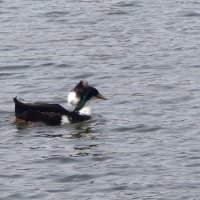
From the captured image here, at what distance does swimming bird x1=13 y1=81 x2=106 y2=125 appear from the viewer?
66.3ft

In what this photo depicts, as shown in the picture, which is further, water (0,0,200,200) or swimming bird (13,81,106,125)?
swimming bird (13,81,106,125)

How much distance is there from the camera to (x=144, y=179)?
16.8 meters

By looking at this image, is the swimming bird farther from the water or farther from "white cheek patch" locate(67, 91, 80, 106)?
the water

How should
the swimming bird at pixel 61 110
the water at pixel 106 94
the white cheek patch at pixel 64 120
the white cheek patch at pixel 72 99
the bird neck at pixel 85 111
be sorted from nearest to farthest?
the water at pixel 106 94
the swimming bird at pixel 61 110
the white cheek patch at pixel 64 120
the bird neck at pixel 85 111
the white cheek patch at pixel 72 99

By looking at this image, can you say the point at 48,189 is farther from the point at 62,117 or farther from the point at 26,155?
the point at 62,117

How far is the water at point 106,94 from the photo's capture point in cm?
1681

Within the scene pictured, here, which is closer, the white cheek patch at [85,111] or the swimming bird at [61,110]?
the swimming bird at [61,110]

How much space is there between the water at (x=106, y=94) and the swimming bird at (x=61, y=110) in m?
0.18

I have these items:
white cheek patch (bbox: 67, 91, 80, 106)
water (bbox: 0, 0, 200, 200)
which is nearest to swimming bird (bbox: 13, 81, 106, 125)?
white cheek patch (bbox: 67, 91, 80, 106)

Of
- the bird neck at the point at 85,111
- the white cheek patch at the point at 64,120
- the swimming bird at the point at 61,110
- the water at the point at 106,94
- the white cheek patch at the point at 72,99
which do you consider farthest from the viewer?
the white cheek patch at the point at 72,99

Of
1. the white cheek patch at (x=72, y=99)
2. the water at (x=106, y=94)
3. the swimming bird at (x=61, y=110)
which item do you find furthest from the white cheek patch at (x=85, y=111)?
the white cheek patch at (x=72, y=99)

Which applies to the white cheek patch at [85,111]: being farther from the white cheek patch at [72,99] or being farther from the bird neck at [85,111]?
the white cheek patch at [72,99]

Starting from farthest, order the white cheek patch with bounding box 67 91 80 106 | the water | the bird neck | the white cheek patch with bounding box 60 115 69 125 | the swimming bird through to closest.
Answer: the white cheek patch with bounding box 67 91 80 106
the bird neck
the white cheek patch with bounding box 60 115 69 125
the swimming bird
the water

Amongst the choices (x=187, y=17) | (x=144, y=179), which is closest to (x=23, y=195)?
(x=144, y=179)
